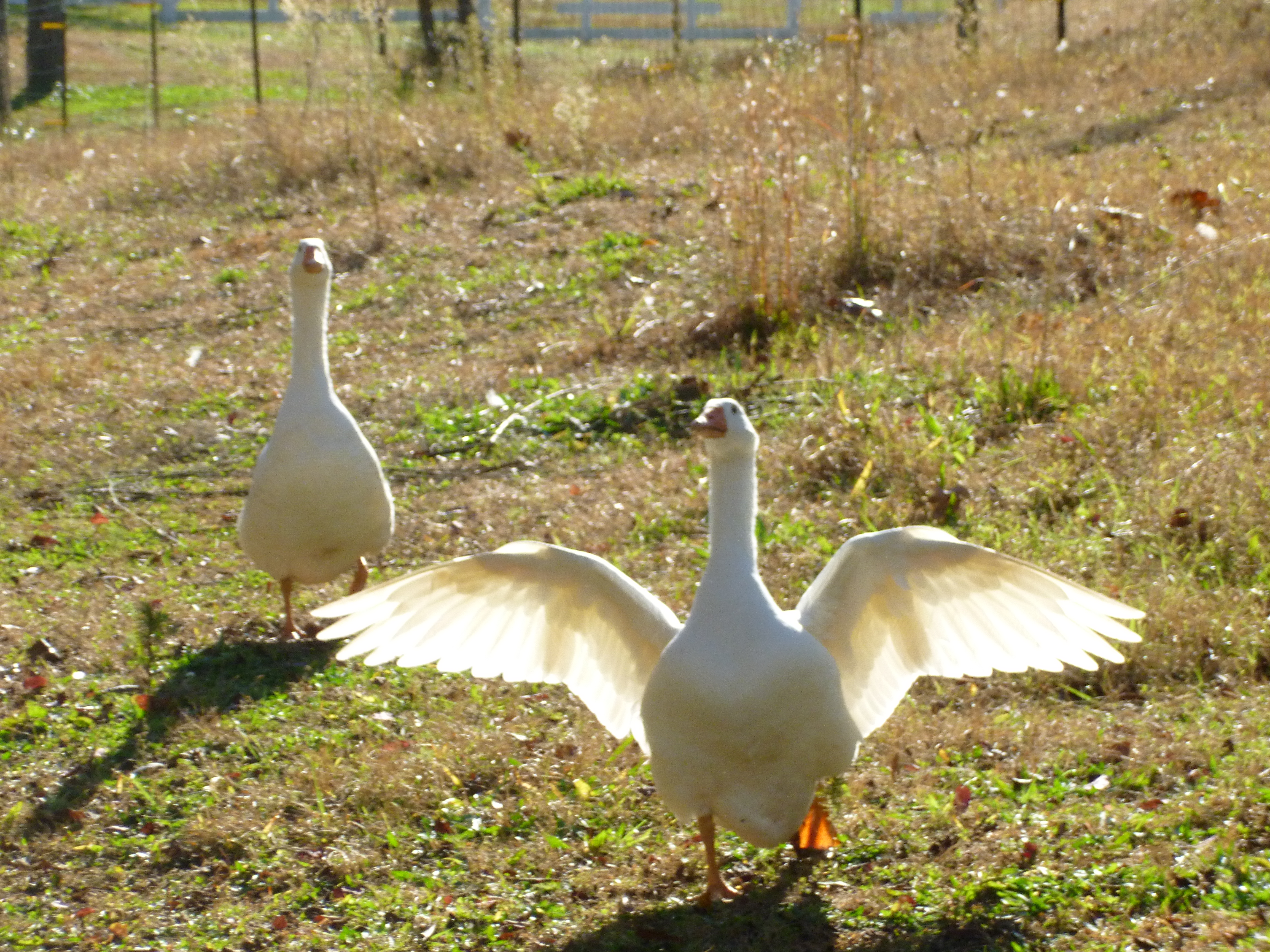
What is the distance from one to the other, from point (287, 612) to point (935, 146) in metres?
7.83

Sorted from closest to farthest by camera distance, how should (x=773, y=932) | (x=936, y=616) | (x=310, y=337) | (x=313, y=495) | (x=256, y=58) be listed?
(x=773, y=932) → (x=936, y=616) → (x=313, y=495) → (x=310, y=337) → (x=256, y=58)

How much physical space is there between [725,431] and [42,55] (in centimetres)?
2088

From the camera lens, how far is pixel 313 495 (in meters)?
5.00

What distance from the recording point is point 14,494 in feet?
21.9

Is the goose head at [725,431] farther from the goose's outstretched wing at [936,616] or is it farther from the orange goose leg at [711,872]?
the orange goose leg at [711,872]

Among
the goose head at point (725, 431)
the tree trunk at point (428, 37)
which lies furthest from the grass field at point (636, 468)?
the tree trunk at point (428, 37)

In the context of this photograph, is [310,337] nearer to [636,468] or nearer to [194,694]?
[194,694]

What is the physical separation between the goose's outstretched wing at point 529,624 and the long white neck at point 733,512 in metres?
0.33

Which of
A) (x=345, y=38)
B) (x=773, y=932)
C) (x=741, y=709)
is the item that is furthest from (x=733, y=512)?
(x=345, y=38)

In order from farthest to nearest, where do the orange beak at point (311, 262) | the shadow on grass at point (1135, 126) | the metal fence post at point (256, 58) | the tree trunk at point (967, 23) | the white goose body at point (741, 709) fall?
1. the metal fence post at point (256, 58)
2. the shadow on grass at point (1135, 126)
3. the tree trunk at point (967, 23)
4. the orange beak at point (311, 262)
5. the white goose body at point (741, 709)

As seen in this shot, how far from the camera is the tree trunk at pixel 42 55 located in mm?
20484

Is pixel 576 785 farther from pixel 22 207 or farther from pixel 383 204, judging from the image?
pixel 22 207

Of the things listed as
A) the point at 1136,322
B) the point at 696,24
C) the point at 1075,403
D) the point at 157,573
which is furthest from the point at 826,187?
the point at 696,24

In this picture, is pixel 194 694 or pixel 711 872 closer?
pixel 711 872
